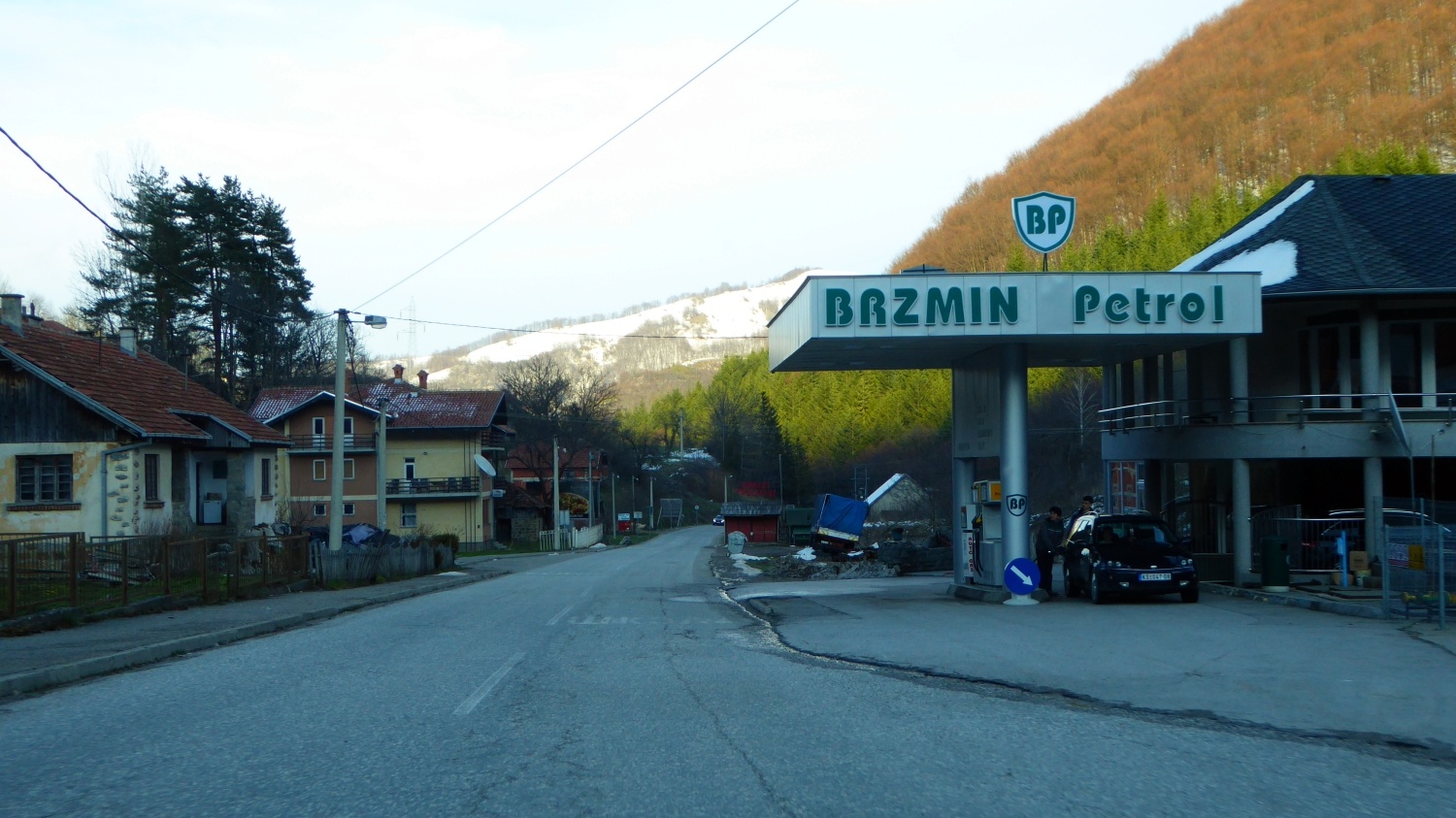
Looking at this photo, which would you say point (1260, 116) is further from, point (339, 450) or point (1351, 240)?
point (339, 450)

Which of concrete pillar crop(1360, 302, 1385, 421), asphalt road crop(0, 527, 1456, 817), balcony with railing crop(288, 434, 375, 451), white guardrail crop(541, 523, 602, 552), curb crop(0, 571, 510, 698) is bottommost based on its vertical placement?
white guardrail crop(541, 523, 602, 552)

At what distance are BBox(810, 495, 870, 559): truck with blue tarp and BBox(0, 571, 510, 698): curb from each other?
28.4 m

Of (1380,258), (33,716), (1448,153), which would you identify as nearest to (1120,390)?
(1380,258)

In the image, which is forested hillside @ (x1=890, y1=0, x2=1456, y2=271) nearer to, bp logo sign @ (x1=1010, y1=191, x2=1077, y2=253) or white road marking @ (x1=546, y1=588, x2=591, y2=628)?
white road marking @ (x1=546, y1=588, x2=591, y2=628)

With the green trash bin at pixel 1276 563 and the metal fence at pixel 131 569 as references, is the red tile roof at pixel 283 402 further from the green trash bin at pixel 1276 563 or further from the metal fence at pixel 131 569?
the green trash bin at pixel 1276 563

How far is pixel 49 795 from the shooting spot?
6.36 metres

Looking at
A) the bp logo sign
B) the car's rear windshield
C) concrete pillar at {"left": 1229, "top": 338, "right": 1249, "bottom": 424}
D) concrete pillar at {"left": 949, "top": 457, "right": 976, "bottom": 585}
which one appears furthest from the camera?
concrete pillar at {"left": 949, "top": 457, "right": 976, "bottom": 585}

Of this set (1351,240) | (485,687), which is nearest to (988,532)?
(1351,240)

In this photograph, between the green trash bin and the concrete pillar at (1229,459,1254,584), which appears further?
the concrete pillar at (1229,459,1254,584)

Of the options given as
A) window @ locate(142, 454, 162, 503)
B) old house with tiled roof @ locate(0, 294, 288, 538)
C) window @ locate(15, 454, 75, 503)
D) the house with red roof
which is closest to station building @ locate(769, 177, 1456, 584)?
old house with tiled roof @ locate(0, 294, 288, 538)

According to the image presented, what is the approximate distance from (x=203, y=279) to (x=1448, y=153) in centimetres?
8921

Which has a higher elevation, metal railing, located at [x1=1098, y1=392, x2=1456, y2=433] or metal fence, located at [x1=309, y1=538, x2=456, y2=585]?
metal railing, located at [x1=1098, y1=392, x2=1456, y2=433]

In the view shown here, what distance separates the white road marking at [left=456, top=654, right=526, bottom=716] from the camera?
30.1ft

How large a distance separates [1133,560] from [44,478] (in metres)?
28.4
